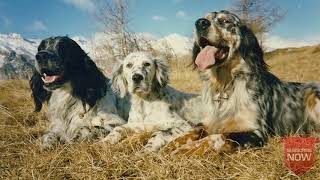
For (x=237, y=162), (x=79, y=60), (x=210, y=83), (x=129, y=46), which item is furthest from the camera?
(x=129, y=46)

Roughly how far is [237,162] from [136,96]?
8.54ft

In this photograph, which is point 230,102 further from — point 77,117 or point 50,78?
point 50,78

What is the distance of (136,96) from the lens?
645 centimetres

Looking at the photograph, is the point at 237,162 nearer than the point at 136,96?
Yes

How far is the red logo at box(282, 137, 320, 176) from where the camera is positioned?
3398 millimetres

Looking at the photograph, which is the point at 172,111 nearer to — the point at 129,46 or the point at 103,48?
the point at 103,48

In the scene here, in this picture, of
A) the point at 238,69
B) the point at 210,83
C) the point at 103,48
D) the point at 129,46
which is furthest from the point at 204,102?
the point at 129,46

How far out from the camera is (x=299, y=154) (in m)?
3.47

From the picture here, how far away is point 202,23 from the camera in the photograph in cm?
527

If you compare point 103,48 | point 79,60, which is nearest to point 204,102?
point 79,60

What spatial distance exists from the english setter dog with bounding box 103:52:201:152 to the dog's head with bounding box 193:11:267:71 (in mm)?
1040

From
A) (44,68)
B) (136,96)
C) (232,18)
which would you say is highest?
(232,18)

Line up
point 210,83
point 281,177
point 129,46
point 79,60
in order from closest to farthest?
point 281,177 < point 210,83 < point 79,60 < point 129,46

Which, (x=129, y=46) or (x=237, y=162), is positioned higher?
(x=129, y=46)
